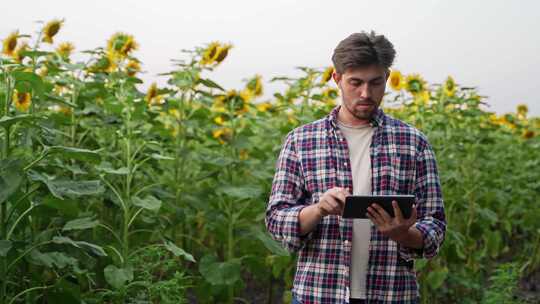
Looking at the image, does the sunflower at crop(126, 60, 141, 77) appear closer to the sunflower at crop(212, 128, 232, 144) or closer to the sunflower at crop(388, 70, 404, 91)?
the sunflower at crop(212, 128, 232, 144)

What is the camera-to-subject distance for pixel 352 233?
2105 mm

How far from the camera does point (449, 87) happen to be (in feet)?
15.7

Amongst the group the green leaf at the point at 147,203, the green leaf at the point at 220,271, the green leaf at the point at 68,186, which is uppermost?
the green leaf at the point at 68,186

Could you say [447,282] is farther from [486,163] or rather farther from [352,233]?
[352,233]

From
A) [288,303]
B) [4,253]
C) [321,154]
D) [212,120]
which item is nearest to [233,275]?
[288,303]

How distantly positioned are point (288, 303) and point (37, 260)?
1.73 metres

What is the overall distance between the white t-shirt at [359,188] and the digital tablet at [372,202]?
204 millimetres

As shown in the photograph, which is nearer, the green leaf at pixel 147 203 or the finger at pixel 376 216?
the finger at pixel 376 216

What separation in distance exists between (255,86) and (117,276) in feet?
6.99

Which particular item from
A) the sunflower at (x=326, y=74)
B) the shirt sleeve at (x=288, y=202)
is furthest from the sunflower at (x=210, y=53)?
the shirt sleeve at (x=288, y=202)

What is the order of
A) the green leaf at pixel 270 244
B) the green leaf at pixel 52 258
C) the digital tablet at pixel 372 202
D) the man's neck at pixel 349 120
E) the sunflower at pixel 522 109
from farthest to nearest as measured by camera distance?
1. the sunflower at pixel 522 109
2. the green leaf at pixel 270 244
3. the green leaf at pixel 52 258
4. the man's neck at pixel 349 120
5. the digital tablet at pixel 372 202

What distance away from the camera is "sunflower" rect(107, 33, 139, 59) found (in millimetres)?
4262

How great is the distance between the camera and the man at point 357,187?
207 cm

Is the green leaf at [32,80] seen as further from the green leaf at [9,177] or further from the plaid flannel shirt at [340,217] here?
the plaid flannel shirt at [340,217]
